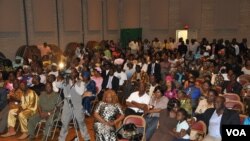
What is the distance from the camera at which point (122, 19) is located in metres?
19.5

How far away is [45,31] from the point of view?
49.0 feet

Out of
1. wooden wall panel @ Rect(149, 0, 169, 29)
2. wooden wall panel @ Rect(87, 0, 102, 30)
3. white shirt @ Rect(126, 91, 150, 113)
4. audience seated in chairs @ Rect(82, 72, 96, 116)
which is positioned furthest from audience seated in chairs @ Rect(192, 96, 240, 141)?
wooden wall panel @ Rect(149, 0, 169, 29)

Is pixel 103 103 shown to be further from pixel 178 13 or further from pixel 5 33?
pixel 178 13

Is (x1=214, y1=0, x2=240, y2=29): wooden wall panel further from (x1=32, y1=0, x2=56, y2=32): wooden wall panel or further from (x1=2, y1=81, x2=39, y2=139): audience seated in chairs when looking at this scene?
(x1=2, y1=81, x2=39, y2=139): audience seated in chairs

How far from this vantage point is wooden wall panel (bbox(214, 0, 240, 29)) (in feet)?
64.8

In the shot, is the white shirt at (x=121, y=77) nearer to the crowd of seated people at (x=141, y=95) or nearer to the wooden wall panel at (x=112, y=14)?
the crowd of seated people at (x=141, y=95)

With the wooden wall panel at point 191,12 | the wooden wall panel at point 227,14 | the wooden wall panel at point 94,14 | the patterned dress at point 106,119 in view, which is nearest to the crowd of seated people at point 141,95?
the patterned dress at point 106,119

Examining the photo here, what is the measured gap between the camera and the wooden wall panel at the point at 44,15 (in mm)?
14398

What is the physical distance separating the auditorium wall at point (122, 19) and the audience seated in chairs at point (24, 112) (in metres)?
6.45


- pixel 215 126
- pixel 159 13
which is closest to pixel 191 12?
pixel 159 13

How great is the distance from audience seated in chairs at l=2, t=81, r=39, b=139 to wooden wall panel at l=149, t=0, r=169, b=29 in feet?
43.8

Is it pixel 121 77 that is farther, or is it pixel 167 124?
pixel 121 77

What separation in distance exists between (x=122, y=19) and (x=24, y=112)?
12719mm

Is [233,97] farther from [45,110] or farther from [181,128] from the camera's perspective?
[45,110]
